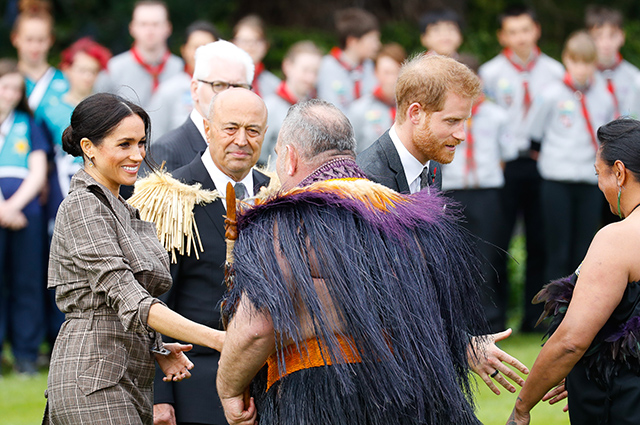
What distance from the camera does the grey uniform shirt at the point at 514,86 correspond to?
893 centimetres

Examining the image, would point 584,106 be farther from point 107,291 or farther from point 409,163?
point 107,291

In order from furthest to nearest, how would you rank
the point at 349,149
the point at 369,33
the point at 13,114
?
the point at 369,33
the point at 13,114
the point at 349,149

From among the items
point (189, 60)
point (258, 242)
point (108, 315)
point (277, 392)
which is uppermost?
point (189, 60)

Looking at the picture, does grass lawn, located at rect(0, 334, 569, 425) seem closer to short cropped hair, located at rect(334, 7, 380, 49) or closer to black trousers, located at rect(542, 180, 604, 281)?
black trousers, located at rect(542, 180, 604, 281)

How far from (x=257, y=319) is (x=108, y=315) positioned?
0.66 m

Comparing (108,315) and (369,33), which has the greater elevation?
(369,33)

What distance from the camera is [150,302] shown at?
3.14m

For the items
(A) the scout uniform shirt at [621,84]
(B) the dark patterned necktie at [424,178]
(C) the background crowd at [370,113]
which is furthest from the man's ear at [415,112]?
(A) the scout uniform shirt at [621,84]

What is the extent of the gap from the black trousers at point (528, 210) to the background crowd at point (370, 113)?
0.04 ft

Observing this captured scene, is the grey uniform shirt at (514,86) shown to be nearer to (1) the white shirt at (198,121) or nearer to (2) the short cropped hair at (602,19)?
(2) the short cropped hair at (602,19)

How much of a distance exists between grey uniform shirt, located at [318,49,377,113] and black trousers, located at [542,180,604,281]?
2292 millimetres

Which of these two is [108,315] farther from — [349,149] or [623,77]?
[623,77]

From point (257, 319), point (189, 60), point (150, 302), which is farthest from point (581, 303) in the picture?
point (189, 60)

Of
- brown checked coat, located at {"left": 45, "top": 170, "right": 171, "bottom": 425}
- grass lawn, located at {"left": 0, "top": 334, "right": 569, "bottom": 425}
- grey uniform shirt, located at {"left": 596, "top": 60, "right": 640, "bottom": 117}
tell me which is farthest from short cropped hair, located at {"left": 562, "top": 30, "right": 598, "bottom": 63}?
brown checked coat, located at {"left": 45, "top": 170, "right": 171, "bottom": 425}
